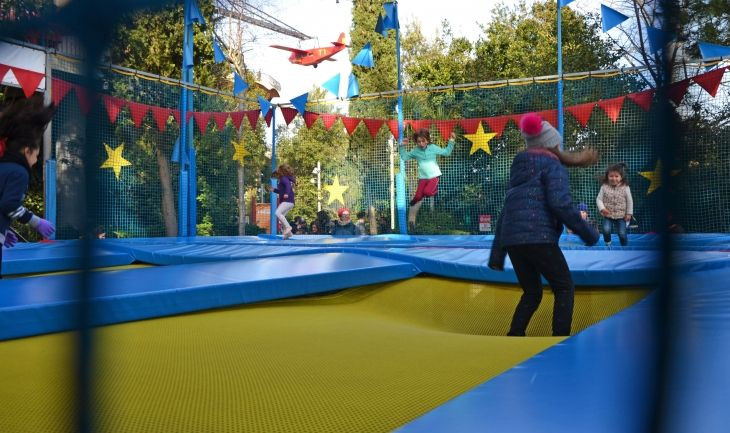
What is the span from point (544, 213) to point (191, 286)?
1610mm

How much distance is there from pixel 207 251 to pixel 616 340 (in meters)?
4.09

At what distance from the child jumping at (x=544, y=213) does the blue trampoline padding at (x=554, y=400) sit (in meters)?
1.08

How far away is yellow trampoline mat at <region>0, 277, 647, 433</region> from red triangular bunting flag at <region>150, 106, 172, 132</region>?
17.0ft

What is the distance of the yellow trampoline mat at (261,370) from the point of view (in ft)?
4.79

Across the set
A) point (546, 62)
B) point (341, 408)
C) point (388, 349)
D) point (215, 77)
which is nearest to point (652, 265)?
point (341, 408)

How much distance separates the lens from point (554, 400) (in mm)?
1192

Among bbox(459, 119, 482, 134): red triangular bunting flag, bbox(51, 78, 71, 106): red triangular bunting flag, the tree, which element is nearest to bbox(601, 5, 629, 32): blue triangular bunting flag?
bbox(51, 78, 71, 106): red triangular bunting flag

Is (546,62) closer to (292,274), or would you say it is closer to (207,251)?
(207,251)

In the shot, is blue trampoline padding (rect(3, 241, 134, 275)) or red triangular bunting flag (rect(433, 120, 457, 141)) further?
red triangular bunting flag (rect(433, 120, 457, 141))

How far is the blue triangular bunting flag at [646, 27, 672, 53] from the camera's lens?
48 centimetres

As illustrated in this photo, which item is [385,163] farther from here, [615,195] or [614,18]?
[614,18]

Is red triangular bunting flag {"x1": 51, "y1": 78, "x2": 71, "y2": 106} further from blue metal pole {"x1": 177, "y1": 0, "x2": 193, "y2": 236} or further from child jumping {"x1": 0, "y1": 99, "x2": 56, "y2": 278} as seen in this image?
blue metal pole {"x1": 177, "y1": 0, "x2": 193, "y2": 236}

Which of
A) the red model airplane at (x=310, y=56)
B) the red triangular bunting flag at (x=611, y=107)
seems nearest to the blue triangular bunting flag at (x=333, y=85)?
the red triangular bunting flag at (x=611, y=107)

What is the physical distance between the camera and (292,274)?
343 centimetres
